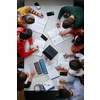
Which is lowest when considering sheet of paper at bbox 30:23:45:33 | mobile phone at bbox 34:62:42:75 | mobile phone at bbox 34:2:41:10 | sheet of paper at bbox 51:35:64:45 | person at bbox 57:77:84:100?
person at bbox 57:77:84:100

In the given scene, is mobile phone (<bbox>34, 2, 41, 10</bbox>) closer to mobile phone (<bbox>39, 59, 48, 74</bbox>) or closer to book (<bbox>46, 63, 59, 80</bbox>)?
mobile phone (<bbox>39, 59, 48, 74</bbox>)

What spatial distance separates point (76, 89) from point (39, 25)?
108 cm

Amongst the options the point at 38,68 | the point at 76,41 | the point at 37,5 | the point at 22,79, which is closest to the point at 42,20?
the point at 37,5

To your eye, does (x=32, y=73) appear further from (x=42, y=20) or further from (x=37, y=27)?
(x=42, y=20)

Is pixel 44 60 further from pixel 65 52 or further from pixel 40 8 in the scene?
pixel 40 8

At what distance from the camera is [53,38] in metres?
1.75

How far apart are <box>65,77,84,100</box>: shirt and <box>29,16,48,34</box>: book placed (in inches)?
34.1

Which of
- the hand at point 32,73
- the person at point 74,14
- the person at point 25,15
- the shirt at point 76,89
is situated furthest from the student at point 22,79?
the person at point 74,14

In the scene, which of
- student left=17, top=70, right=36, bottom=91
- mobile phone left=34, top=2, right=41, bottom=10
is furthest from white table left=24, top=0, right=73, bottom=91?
student left=17, top=70, right=36, bottom=91

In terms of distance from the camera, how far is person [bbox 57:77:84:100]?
154 centimetres

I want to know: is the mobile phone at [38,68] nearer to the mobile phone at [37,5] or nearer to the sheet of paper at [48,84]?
the sheet of paper at [48,84]

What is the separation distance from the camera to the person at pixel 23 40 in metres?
1.56
